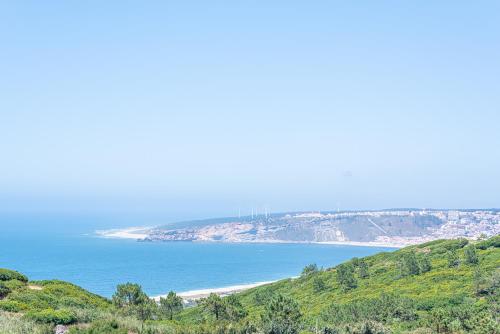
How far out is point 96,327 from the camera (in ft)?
72.6

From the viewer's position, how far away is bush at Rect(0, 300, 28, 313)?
27.1 metres

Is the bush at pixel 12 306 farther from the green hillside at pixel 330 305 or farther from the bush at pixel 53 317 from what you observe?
the bush at pixel 53 317

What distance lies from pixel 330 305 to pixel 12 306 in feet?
97.1

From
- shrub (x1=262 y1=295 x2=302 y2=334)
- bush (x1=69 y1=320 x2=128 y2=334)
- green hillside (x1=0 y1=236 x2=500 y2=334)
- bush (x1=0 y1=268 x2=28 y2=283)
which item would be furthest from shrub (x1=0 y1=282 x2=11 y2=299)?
shrub (x1=262 y1=295 x2=302 y2=334)

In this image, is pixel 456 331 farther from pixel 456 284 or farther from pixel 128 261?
pixel 128 261

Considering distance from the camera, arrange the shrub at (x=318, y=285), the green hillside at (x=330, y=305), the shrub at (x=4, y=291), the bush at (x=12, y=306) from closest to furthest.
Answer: the green hillside at (x=330, y=305) < the bush at (x=12, y=306) < the shrub at (x=4, y=291) < the shrub at (x=318, y=285)

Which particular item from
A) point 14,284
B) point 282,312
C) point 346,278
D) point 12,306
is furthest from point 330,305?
point 12,306

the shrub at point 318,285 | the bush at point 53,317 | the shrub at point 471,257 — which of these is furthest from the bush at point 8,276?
the shrub at point 471,257

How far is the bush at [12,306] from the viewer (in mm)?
27094

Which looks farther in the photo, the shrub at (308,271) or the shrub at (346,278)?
the shrub at (308,271)

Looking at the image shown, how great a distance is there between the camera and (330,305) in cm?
4778

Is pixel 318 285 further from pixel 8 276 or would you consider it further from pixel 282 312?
pixel 8 276

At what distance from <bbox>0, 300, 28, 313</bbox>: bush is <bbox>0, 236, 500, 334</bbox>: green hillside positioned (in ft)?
0.17

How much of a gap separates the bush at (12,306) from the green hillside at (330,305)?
2.0 inches
